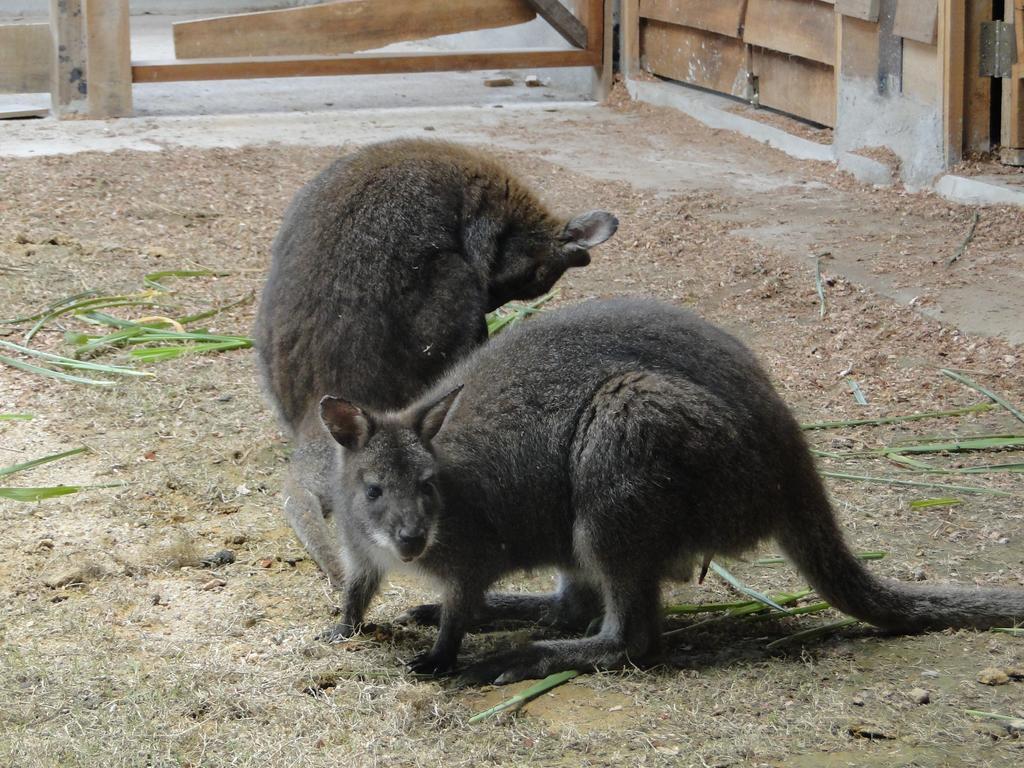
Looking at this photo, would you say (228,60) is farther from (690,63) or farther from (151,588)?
(151,588)

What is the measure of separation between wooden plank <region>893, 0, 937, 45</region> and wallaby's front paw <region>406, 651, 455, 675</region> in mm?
5786

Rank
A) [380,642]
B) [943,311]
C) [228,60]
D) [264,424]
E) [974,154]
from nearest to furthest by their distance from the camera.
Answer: [380,642]
[264,424]
[943,311]
[974,154]
[228,60]

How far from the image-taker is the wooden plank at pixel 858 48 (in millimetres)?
8727

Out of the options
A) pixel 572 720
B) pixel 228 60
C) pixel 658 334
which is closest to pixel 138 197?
pixel 228 60

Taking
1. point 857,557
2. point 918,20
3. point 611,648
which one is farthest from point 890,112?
point 611,648

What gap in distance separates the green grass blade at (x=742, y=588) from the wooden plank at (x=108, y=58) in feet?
25.9

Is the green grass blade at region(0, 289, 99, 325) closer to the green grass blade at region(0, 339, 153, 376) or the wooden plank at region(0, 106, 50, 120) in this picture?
the green grass blade at region(0, 339, 153, 376)

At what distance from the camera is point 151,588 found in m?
4.23

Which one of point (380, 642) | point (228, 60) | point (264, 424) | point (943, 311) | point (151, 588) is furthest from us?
point (228, 60)

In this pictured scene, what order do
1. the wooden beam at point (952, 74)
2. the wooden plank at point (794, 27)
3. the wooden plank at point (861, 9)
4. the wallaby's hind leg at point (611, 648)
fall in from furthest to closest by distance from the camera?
the wooden plank at point (794, 27) < the wooden plank at point (861, 9) < the wooden beam at point (952, 74) < the wallaby's hind leg at point (611, 648)

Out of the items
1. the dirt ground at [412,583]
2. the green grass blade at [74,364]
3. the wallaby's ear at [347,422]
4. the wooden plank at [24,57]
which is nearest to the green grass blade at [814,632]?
the dirt ground at [412,583]

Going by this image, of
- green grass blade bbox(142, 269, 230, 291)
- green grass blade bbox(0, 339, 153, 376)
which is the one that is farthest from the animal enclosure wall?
green grass blade bbox(0, 339, 153, 376)

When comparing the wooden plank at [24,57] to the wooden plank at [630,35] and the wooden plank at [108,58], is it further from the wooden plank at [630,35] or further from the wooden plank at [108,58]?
the wooden plank at [630,35]

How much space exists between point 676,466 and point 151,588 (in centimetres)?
174
